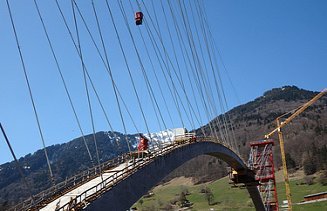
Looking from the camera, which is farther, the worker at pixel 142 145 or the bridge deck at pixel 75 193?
the worker at pixel 142 145

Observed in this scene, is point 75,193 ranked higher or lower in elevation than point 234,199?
higher

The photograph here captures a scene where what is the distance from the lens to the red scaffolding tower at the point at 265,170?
66.1m

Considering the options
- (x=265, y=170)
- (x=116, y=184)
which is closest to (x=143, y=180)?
(x=116, y=184)

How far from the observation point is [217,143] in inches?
2106

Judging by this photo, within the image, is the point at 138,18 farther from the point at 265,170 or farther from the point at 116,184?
the point at 265,170

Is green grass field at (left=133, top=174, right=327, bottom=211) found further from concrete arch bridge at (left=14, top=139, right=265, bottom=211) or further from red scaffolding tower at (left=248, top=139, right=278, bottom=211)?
concrete arch bridge at (left=14, top=139, right=265, bottom=211)

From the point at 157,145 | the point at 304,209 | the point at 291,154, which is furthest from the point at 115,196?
the point at 291,154

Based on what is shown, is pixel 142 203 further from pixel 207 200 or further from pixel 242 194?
pixel 242 194

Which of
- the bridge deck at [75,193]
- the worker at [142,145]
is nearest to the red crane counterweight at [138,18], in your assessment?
the worker at [142,145]

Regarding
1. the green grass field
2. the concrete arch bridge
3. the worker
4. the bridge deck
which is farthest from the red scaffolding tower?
the bridge deck

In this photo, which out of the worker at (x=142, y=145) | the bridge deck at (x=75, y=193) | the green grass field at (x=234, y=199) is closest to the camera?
the bridge deck at (x=75, y=193)

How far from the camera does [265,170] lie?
2712 inches

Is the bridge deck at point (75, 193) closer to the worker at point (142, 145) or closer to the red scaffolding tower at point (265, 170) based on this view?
the worker at point (142, 145)

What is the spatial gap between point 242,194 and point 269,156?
76930mm
